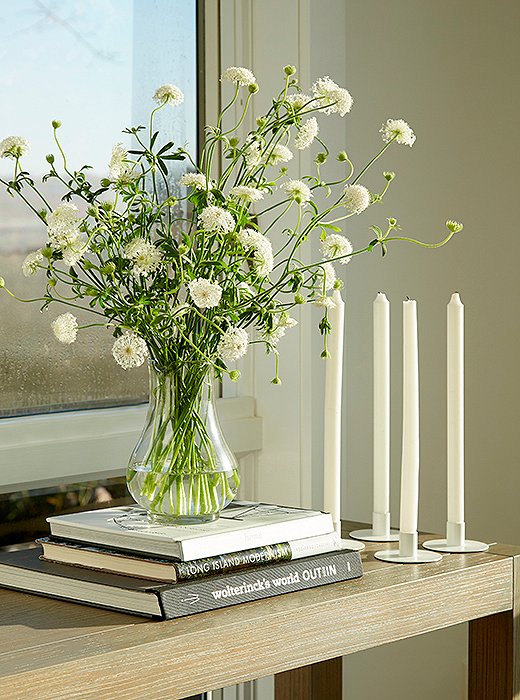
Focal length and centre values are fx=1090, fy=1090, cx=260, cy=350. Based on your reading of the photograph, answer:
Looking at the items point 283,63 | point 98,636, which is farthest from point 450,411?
point 283,63

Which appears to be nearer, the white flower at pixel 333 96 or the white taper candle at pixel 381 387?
the white flower at pixel 333 96

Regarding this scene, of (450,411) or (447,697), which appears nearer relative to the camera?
(450,411)

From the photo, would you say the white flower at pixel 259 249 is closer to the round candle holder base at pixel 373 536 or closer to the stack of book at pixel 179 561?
the stack of book at pixel 179 561

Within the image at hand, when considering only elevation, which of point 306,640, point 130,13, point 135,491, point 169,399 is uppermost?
point 130,13

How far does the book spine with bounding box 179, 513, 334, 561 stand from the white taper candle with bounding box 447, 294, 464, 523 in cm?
22

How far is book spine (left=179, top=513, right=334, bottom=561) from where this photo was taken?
1.18 m

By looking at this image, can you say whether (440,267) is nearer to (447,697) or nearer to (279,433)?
(279,433)

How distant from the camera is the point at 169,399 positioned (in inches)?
49.6

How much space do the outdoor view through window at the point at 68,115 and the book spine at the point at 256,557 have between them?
51cm

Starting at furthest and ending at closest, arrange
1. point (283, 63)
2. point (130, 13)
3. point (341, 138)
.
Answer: point (341, 138) < point (283, 63) < point (130, 13)

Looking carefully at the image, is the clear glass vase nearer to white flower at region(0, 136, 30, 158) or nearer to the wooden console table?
the wooden console table

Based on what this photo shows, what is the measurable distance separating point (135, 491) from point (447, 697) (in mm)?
1111

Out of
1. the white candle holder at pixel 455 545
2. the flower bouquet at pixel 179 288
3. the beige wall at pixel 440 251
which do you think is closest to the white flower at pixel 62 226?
the flower bouquet at pixel 179 288

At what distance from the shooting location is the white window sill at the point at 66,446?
5.00 feet
